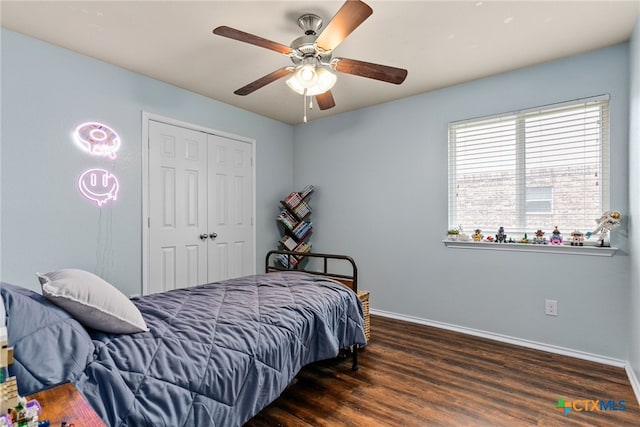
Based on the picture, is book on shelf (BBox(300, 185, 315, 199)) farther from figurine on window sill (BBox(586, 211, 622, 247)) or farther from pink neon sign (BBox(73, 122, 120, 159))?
figurine on window sill (BBox(586, 211, 622, 247))

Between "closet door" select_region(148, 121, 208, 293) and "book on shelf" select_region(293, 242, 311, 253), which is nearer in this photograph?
"closet door" select_region(148, 121, 208, 293)

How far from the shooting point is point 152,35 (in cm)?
228

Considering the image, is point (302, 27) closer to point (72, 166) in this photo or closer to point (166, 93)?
point (166, 93)

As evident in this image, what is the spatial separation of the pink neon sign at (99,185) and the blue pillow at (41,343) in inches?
60.0

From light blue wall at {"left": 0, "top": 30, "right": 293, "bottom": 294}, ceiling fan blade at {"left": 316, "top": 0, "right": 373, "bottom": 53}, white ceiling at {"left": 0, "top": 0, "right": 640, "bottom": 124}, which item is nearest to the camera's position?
ceiling fan blade at {"left": 316, "top": 0, "right": 373, "bottom": 53}

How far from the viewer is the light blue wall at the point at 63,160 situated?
2205mm

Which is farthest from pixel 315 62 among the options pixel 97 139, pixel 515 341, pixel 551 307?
pixel 515 341

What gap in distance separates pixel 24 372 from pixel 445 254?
3.12 metres

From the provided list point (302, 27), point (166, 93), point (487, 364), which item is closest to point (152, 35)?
point (166, 93)

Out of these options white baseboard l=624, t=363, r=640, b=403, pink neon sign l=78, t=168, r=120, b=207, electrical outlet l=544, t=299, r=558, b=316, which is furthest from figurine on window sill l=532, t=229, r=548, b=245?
pink neon sign l=78, t=168, r=120, b=207

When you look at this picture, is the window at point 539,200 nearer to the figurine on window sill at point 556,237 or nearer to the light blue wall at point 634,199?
the figurine on window sill at point 556,237

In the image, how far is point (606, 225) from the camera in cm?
235

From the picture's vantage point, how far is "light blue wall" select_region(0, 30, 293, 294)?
2205 millimetres

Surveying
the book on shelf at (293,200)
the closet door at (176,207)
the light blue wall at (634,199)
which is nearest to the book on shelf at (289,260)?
the book on shelf at (293,200)
